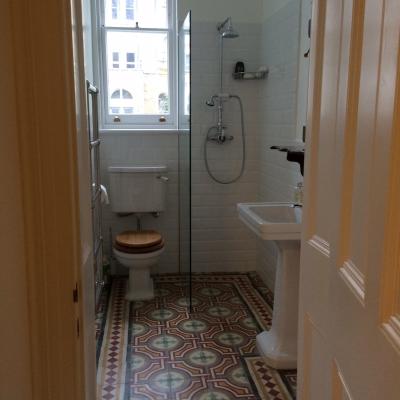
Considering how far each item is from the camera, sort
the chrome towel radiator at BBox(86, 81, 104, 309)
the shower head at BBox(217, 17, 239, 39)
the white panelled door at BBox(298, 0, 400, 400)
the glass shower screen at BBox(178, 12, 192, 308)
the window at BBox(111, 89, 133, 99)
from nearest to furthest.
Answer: the white panelled door at BBox(298, 0, 400, 400), the chrome towel radiator at BBox(86, 81, 104, 309), the glass shower screen at BBox(178, 12, 192, 308), the shower head at BBox(217, 17, 239, 39), the window at BBox(111, 89, 133, 99)

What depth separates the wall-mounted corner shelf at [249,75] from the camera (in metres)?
3.56

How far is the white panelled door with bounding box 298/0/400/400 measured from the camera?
0.63 meters

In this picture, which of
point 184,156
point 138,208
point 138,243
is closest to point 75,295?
point 138,243

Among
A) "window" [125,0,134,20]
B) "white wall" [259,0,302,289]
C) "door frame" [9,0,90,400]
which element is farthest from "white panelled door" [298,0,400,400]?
"window" [125,0,134,20]

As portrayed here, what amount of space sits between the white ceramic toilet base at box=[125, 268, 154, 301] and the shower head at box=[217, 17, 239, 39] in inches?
73.9

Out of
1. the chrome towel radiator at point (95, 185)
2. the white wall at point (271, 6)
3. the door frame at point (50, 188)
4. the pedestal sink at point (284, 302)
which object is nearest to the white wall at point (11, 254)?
the door frame at point (50, 188)

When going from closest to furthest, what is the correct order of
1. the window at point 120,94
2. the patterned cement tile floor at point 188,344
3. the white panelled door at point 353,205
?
the white panelled door at point 353,205 < the patterned cement tile floor at point 188,344 < the window at point 120,94

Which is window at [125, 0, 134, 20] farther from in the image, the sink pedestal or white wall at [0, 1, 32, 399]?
white wall at [0, 1, 32, 399]

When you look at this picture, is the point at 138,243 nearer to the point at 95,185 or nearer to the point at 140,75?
the point at 95,185

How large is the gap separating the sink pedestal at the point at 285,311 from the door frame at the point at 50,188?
164 centimetres

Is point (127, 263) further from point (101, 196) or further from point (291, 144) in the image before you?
point (291, 144)

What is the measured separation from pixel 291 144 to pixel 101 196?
1.37 metres

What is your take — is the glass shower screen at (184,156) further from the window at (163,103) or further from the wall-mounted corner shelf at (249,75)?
the wall-mounted corner shelf at (249,75)

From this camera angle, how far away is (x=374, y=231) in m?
0.69
